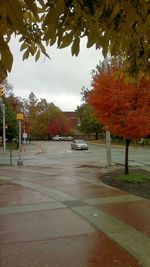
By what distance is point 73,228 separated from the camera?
828 cm

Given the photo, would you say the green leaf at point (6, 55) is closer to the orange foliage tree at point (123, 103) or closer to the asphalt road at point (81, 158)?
the orange foliage tree at point (123, 103)

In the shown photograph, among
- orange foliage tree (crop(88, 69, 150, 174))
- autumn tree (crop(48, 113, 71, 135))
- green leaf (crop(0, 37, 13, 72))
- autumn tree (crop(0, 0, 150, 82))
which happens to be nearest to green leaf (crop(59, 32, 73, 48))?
autumn tree (crop(0, 0, 150, 82))

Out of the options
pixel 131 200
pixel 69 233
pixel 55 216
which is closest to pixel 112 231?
pixel 69 233

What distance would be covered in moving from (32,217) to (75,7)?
6609 mm

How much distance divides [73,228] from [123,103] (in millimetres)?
9549

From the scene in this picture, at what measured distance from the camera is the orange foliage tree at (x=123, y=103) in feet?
56.2

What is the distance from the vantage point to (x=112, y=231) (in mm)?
8086

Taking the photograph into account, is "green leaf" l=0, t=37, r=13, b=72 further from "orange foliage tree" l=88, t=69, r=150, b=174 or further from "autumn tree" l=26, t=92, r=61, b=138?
"autumn tree" l=26, t=92, r=61, b=138

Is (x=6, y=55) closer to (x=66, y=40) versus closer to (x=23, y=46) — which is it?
(x=66, y=40)

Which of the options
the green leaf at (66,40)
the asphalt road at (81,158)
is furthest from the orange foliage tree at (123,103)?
the green leaf at (66,40)

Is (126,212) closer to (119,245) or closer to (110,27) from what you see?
(119,245)

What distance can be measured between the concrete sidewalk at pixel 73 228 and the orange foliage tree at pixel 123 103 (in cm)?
434

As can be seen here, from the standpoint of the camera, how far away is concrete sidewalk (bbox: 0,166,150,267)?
21.1 ft

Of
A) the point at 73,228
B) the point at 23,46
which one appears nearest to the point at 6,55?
the point at 23,46
